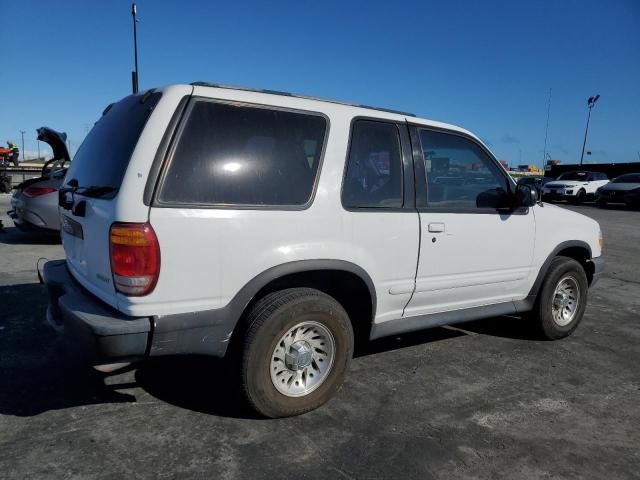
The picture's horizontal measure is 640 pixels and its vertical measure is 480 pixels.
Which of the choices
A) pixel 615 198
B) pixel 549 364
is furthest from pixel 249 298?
pixel 615 198

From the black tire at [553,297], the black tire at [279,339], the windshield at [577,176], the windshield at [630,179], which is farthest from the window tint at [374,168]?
the windshield at [577,176]

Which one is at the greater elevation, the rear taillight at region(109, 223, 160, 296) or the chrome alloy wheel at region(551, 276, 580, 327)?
the rear taillight at region(109, 223, 160, 296)

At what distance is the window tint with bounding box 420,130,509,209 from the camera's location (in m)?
3.66

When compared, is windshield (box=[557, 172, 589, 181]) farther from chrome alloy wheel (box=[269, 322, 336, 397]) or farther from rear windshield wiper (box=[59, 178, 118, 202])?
rear windshield wiper (box=[59, 178, 118, 202])

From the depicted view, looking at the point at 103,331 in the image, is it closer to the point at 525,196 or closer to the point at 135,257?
the point at 135,257

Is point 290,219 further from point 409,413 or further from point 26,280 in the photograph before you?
point 26,280

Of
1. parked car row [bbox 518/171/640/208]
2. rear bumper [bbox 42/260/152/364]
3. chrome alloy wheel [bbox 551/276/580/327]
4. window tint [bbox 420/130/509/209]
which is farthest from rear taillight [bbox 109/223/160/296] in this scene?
parked car row [bbox 518/171/640/208]

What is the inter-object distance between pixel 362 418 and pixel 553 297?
241 centimetres

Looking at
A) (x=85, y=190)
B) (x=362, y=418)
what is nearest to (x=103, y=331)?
(x=85, y=190)

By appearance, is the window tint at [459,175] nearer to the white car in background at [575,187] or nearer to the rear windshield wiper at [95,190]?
the rear windshield wiper at [95,190]

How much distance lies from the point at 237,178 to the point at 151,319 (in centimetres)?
87

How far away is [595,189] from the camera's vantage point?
25094 millimetres

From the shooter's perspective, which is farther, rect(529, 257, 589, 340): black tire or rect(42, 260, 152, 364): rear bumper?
rect(529, 257, 589, 340): black tire

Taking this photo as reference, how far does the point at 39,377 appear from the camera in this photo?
11.6 ft
